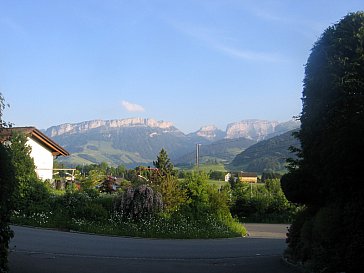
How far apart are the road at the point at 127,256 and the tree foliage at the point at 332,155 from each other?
7.13 ft

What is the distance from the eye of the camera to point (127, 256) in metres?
15.6

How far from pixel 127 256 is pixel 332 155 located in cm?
862

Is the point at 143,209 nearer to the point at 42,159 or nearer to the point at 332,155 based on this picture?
the point at 332,155

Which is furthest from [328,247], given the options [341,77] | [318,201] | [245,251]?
[245,251]

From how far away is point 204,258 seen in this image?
15.9 m

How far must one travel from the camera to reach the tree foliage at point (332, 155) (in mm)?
8656

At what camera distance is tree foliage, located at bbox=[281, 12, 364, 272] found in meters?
8.66

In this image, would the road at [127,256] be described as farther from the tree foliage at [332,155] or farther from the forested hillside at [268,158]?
the forested hillside at [268,158]

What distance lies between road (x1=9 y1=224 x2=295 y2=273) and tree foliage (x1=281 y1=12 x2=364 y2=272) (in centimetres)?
217

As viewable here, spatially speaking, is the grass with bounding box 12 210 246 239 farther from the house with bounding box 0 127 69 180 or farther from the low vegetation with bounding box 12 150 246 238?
the house with bounding box 0 127 69 180

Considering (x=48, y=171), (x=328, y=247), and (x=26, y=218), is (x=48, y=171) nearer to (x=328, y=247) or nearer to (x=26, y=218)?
(x=26, y=218)

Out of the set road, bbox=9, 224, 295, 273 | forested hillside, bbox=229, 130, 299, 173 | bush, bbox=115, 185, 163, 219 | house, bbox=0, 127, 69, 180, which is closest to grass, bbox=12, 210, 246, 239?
bush, bbox=115, 185, 163, 219

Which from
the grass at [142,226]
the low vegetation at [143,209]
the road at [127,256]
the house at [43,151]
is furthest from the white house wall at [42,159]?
the road at [127,256]

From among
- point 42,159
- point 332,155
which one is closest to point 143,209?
point 332,155
